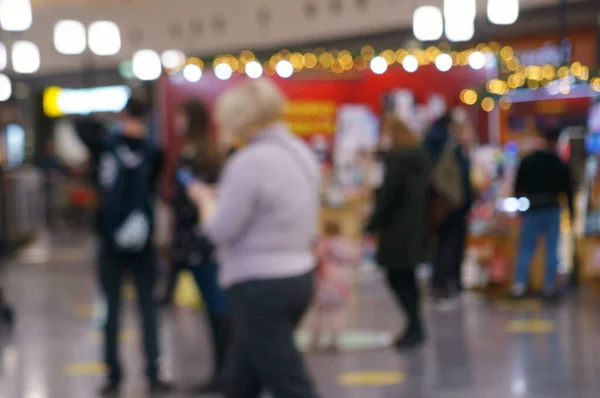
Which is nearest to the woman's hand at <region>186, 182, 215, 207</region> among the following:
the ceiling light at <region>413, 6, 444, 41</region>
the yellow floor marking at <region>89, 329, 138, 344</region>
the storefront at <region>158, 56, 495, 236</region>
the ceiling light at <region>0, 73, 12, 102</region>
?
the yellow floor marking at <region>89, 329, 138, 344</region>

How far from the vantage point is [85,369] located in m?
7.11

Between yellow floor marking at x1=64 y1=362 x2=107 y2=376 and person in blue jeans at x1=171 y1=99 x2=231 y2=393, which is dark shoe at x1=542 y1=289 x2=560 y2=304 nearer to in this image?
person in blue jeans at x1=171 y1=99 x2=231 y2=393

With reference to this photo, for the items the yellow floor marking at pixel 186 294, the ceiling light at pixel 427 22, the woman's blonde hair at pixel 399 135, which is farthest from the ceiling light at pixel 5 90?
the ceiling light at pixel 427 22

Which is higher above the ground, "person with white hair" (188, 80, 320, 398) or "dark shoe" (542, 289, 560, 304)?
"person with white hair" (188, 80, 320, 398)

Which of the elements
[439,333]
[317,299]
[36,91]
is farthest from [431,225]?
[36,91]

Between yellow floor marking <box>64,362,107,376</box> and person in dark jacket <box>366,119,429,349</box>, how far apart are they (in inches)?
79.0

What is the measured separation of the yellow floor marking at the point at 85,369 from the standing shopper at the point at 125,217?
65 cm

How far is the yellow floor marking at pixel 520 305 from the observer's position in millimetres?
9250

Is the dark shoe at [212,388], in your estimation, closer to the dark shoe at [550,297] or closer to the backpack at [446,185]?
the backpack at [446,185]

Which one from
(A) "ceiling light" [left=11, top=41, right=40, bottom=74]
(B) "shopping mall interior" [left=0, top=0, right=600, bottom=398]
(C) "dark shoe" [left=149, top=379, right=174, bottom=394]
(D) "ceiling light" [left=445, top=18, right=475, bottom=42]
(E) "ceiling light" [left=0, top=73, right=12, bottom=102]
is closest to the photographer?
(B) "shopping mall interior" [left=0, top=0, right=600, bottom=398]

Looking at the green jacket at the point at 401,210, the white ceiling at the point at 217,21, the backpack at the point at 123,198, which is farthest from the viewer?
the white ceiling at the point at 217,21

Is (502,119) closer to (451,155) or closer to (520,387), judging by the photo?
(451,155)

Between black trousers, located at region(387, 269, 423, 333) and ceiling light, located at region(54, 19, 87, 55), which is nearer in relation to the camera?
black trousers, located at region(387, 269, 423, 333)

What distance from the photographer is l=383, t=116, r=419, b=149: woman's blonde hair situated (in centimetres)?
761
